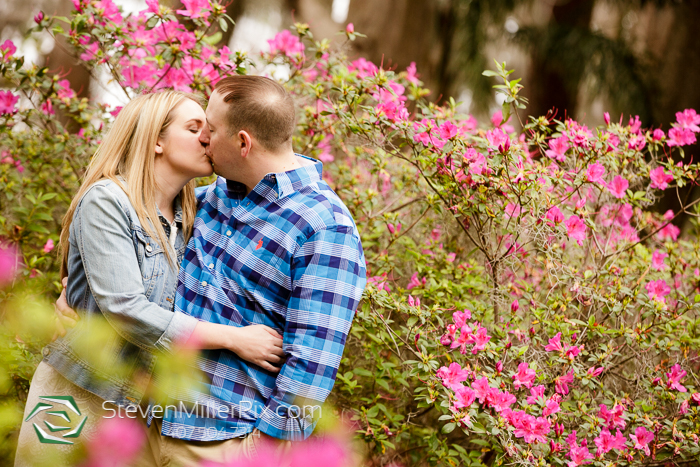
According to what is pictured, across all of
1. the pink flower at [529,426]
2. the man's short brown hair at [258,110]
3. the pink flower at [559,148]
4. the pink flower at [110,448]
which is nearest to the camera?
the pink flower at [110,448]

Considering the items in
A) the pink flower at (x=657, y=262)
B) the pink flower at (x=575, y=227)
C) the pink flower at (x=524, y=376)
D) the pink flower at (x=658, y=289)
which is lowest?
the pink flower at (x=524, y=376)

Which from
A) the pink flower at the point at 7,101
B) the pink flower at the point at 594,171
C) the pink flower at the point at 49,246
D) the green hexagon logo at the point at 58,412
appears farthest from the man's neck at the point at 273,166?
the pink flower at the point at 7,101

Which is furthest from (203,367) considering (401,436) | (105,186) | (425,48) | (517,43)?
(517,43)

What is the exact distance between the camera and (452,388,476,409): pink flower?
1.91 metres

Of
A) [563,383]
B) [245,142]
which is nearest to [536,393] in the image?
[563,383]

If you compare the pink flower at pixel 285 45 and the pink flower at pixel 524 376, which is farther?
the pink flower at pixel 285 45

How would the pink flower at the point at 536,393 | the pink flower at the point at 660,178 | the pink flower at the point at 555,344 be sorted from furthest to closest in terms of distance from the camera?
the pink flower at the point at 660,178 < the pink flower at the point at 555,344 < the pink flower at the point at 536,393

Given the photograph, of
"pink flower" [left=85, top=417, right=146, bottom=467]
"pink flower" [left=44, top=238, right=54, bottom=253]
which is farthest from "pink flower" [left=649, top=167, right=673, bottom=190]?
"pink flower" [left=44, top=238, right=54, bottom=253]

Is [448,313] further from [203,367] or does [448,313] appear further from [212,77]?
[212,77]

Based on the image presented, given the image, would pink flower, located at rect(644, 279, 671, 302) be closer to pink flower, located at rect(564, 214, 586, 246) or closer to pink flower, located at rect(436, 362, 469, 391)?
pink flower, located at rect(564, 214, 586, 246)

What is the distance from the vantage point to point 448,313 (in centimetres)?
244

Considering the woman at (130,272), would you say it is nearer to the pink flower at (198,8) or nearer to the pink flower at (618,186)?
the pink flower at (198,8)

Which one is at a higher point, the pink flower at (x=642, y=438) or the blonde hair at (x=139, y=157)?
the blonde hair at (x=139, y=157)

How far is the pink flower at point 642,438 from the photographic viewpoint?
2.01 m
